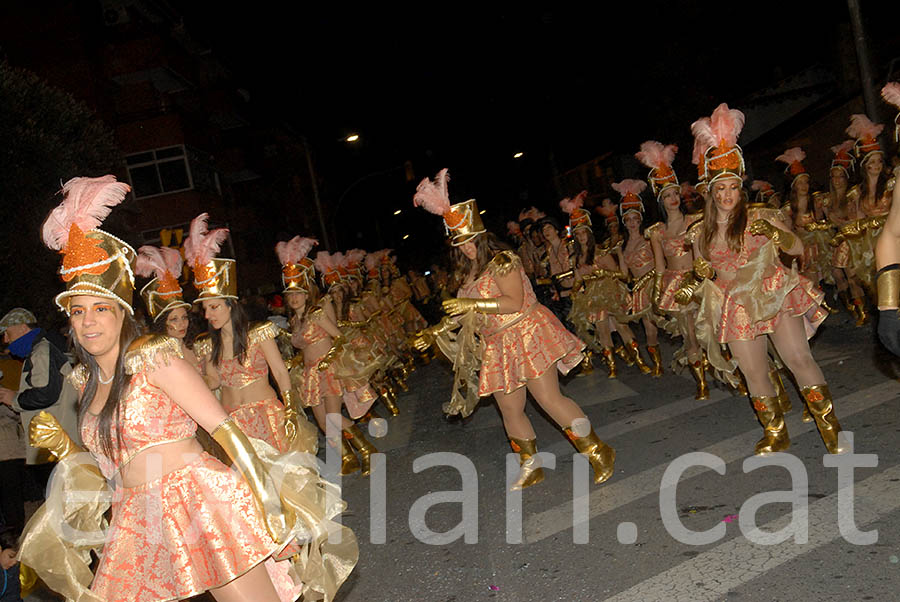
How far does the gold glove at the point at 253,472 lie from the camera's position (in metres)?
3.27

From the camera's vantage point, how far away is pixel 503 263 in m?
6.21

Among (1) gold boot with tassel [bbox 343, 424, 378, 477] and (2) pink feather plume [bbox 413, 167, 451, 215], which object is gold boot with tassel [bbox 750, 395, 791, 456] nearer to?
(2) pink feather plume [bbox 413, 167, 451, 215]

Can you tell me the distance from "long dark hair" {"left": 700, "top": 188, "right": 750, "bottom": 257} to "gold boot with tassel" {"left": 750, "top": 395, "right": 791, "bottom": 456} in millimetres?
1082

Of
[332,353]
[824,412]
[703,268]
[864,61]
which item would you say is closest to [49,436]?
[703,268]

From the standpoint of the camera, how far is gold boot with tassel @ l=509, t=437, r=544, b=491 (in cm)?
649

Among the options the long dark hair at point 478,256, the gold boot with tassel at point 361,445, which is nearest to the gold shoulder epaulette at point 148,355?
the long dark hair at point 478,256

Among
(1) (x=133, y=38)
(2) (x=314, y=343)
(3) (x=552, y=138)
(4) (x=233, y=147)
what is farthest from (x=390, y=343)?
(3) (x=552, y=138)

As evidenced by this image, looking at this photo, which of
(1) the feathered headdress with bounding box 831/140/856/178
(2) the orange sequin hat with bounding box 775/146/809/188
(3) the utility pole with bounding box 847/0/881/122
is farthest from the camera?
(3) the utility pole with bounding box 847/0/881/122

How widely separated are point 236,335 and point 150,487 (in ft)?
9.98

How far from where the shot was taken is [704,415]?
25.0 feet

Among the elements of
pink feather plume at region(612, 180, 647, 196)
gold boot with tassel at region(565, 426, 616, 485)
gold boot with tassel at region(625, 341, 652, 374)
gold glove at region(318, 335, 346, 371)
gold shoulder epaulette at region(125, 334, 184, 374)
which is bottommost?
gold boot with tassel at region(625, 341, 652, 374)

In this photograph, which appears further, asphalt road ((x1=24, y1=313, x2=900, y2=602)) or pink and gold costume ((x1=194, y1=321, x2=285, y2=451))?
pink and gold costume ((x1=194, y1=321, x2=285, y2=451))

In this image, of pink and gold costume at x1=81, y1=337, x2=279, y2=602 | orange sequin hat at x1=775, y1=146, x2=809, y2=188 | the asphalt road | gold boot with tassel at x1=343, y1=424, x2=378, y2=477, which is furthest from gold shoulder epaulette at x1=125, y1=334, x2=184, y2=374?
orange sequin hat at x1=775, y1=146, x2=809, y2=188

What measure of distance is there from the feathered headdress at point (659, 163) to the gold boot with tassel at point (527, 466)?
11.8 feet
